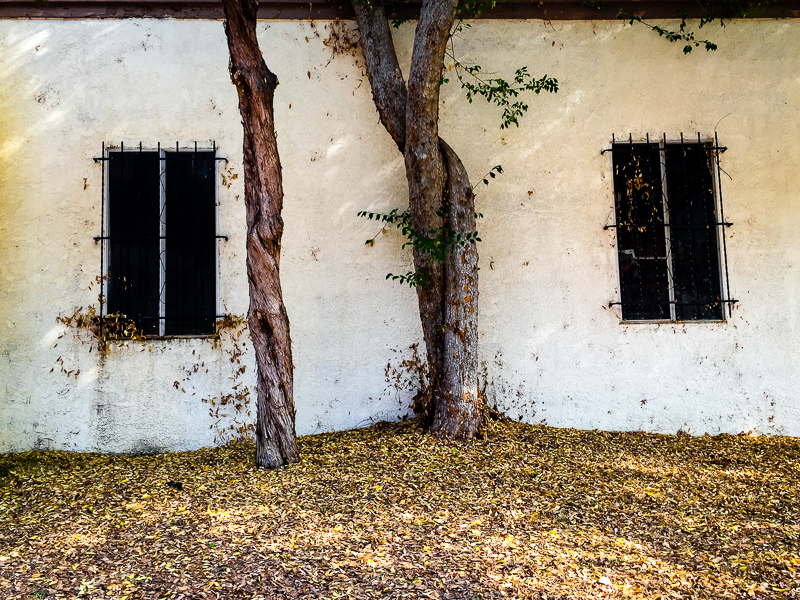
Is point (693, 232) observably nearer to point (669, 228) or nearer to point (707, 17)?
point (669, 228)

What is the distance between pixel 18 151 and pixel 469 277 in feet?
13.4

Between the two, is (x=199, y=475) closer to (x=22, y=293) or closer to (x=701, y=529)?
(x=22, y=293)

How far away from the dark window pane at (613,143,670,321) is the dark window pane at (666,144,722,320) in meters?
0.12

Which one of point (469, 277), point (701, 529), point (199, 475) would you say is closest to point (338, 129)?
point (469, 277)

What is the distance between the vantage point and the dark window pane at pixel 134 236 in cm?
535

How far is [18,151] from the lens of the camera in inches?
210

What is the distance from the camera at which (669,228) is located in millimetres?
5695

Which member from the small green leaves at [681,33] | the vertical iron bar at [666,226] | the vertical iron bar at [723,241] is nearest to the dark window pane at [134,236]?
the small green leaves at [681,33]

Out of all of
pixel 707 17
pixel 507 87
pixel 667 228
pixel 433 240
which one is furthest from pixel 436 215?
pixel 707 17

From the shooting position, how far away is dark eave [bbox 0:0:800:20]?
5.41 meters

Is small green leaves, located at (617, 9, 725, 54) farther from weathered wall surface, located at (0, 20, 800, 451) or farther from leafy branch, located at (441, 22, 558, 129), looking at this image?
leafy branch, located at (441, 22, 558, 129)

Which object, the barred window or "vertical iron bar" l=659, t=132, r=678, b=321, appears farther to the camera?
"vertical iron bar" l=659, t=132, r=678, b=321

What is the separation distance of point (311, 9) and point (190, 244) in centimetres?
239

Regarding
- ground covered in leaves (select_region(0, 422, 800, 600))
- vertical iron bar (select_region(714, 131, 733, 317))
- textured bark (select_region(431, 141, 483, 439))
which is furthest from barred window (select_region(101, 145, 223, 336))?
vertical iron bar (select_region(714, 131, 733, 317))
